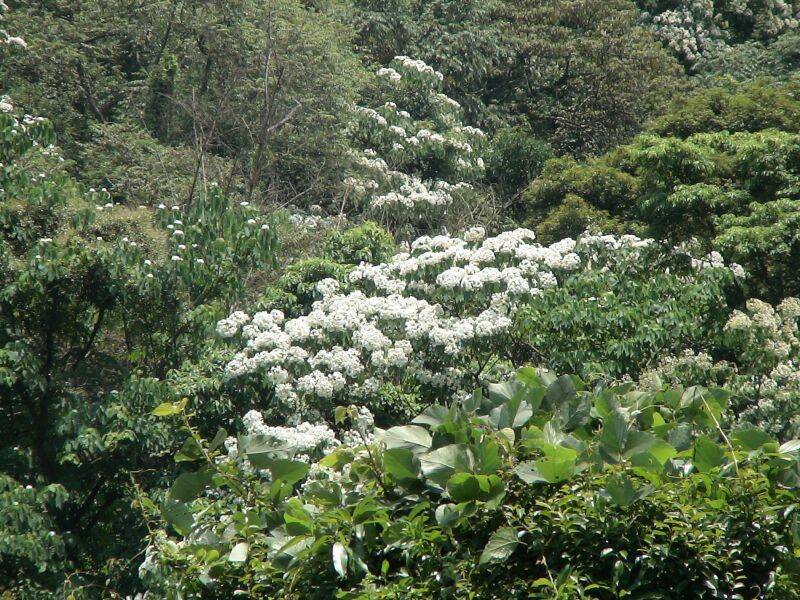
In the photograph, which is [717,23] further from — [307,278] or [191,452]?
[191,452]

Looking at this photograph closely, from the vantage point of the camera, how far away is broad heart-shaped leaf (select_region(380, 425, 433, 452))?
2.96 metres

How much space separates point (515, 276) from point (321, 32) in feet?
29.8

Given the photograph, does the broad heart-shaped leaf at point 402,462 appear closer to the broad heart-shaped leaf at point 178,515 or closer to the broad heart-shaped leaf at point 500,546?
the broad heart-shaped leaf at point 500,546

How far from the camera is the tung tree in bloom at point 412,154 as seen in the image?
47.0 ft

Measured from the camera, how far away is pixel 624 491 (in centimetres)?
261

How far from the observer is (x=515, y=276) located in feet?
27.7

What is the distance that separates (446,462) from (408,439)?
18 cm

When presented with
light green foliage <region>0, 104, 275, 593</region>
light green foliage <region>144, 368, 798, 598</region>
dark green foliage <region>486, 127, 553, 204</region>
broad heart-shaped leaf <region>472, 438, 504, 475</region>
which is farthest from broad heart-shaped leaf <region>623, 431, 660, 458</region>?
dark green foliage <region>486, 127, 553, 204</region>

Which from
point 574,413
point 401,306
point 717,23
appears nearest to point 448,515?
point 574,413

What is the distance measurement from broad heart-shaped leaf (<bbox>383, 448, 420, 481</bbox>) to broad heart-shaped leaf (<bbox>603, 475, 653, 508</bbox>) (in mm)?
579

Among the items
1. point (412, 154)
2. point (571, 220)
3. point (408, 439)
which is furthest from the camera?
point (412, 154)

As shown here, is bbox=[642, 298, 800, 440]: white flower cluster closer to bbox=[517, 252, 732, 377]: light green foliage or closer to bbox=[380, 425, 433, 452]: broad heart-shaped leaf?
bbox=[517, 252, 732, 377]: light green foliage

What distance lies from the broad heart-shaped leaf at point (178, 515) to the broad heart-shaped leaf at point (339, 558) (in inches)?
27.0

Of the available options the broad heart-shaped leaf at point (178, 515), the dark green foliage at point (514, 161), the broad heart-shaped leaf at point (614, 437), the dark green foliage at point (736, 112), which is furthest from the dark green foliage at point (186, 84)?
the broad heart-shaped leaf at point (614, 437)
